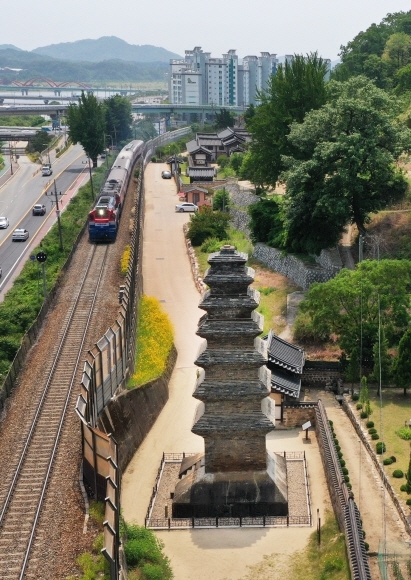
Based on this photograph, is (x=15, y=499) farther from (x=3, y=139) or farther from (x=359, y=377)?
(x=3, y=139)

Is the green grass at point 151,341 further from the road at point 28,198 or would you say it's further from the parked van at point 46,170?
the parked van at point 46,170

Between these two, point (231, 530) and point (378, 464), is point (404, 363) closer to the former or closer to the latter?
point (378, 464)

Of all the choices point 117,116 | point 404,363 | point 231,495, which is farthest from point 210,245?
point 117,116

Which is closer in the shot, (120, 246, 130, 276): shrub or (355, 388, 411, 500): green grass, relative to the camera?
(355, 388, 411, 500): green grass

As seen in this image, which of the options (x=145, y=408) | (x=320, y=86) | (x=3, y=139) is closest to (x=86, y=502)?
(x=145, y=408)

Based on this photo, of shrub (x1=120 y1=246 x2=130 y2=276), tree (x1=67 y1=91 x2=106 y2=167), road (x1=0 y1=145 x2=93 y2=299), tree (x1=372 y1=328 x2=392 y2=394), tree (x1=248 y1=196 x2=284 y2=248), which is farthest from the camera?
tree (x1=67 y1=91 x2=106 y2=167)

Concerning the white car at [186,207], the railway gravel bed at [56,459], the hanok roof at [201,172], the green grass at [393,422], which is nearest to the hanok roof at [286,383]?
the green grass at [393,422]

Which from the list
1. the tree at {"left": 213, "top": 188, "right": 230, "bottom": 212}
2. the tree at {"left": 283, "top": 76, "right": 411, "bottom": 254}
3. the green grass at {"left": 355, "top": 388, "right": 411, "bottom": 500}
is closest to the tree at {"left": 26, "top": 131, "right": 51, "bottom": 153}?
the tree at {"left": 213, "top": 188, "right": 230, "bottom": 212}

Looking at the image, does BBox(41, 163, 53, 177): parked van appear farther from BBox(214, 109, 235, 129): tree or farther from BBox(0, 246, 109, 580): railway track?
BBox(0, 246, 109, 580): railway track
